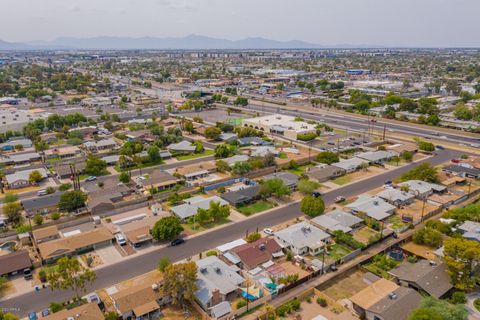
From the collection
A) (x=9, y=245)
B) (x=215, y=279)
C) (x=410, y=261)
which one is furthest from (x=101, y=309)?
(x=410, y=261)

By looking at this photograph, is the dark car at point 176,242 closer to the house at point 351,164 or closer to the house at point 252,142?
the house at point 351,164

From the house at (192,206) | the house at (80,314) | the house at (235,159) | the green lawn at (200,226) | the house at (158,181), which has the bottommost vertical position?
the green lawn at (200,226)

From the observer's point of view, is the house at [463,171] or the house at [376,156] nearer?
the house at [463,171]

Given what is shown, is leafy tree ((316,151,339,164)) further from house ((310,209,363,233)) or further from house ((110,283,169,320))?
house ((110,283,169,320))

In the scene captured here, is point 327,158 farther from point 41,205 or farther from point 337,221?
point 41,205

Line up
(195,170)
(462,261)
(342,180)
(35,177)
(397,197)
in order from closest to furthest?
(462,261) → (397,197) → (35,177) → (342,180) → (195,170)

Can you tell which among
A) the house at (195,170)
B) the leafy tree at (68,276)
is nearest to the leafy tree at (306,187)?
the house at (195,170)

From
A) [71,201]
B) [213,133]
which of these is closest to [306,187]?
[71,201]
